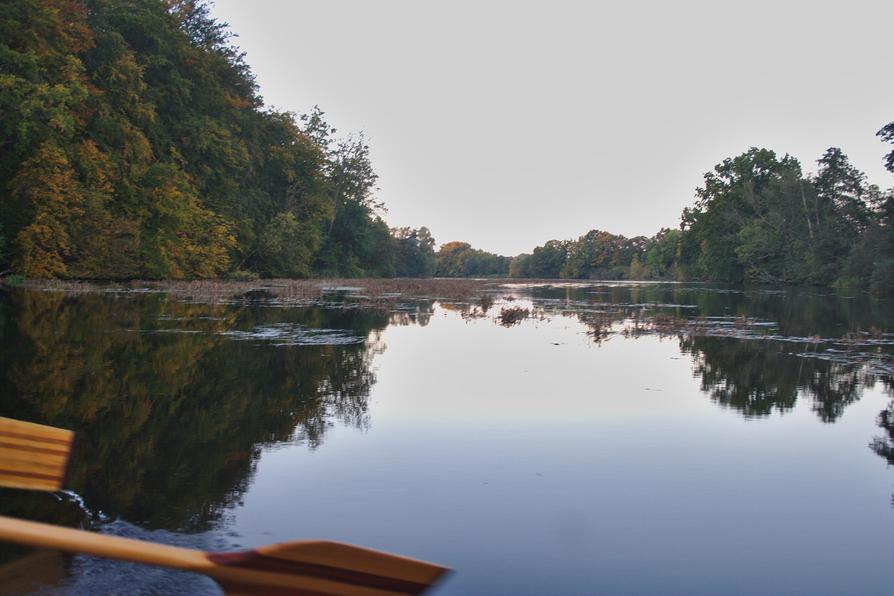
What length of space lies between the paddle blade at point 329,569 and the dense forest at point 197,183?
29.8 m

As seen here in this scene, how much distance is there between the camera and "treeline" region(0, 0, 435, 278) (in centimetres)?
2792

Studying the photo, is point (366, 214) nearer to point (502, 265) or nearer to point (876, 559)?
point (876, 559)

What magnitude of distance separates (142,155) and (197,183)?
304 inches

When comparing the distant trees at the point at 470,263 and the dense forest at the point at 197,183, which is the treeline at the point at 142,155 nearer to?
the dense forest at the point at 197,183

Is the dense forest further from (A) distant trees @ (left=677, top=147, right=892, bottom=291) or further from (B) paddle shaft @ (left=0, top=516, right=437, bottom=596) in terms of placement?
(B) paddle shaft @ (left=0, top=516, right=437, bottom=596)

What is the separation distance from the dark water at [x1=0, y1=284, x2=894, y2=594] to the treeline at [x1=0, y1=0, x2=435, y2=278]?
1912 centimetres

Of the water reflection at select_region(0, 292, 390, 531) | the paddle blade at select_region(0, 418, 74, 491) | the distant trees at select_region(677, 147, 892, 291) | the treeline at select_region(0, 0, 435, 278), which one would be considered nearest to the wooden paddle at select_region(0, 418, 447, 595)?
the water reflection at select_region(0, 292, 390, 531)

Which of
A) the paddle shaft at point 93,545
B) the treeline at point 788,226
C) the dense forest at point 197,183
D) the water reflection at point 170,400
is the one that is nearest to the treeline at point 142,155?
Result: the dense forest at point 197,183

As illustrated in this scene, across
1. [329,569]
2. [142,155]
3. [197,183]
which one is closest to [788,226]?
[197,183]

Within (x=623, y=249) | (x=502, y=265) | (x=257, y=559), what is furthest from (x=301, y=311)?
(x=502, y=265)

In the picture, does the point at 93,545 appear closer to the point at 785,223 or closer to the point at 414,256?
the point at 785,223

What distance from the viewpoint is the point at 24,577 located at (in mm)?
3264

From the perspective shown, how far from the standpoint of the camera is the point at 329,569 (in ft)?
7.06

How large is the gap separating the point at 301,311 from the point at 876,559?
1789 cm
